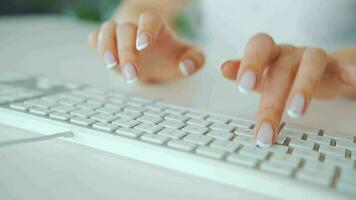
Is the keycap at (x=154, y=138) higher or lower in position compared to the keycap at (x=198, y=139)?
lower

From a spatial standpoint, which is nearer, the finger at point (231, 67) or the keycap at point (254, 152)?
the keycap at point (254, 152)

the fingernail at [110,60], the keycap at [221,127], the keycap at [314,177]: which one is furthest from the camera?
the fingernail at [110,60]

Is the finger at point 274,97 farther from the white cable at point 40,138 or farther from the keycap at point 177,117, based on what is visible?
the white cable at point 40,138

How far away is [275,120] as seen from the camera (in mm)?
357

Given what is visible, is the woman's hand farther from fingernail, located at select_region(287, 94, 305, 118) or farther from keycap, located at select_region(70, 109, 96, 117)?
keycap, located at select_region(70, 109, 96, 117)

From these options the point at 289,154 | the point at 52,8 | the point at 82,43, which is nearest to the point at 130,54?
the point at 289,154

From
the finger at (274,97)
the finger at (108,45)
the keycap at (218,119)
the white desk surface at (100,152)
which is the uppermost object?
the finger at (108,45)

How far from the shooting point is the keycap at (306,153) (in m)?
0.30

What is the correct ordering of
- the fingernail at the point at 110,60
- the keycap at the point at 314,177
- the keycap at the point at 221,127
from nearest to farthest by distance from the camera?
the keycap at the point at 314,177
the keycap at the point at 221,127
the fingernail at the point at 110,60

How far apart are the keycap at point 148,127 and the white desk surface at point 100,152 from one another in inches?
1.4

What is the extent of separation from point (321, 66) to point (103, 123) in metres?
0.23

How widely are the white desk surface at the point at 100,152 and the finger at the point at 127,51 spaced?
0.09 meters

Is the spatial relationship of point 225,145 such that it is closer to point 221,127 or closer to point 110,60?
point 221,127

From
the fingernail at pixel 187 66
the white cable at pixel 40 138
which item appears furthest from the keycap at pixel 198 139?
the fingernail at pixel 187 66
